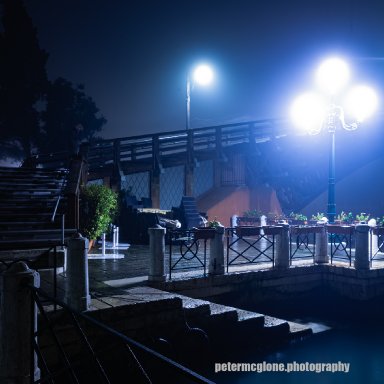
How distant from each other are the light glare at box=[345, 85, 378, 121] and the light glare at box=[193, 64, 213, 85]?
20.3 ft

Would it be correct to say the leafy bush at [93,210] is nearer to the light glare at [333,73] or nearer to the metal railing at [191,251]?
the metal railing at [191,251]

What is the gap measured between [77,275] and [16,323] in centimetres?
157

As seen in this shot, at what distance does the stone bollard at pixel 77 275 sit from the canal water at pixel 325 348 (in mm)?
2481

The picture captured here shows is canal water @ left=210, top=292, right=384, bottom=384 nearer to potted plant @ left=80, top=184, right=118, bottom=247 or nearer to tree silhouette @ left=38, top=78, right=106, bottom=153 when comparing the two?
potted plant @ left=80, top=184, right=118, bottom=247

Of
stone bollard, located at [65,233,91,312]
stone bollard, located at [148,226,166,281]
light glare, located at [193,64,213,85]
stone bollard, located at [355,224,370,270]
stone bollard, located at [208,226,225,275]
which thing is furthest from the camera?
light glare, located at [193,64,213,85]

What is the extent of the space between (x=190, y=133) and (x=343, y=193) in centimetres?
812

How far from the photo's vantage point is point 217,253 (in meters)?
8.62

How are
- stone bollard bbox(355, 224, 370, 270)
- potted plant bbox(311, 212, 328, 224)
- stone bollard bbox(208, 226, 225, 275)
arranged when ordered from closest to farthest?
stone bollard bbox(208, 226, 225, 275), stone bollard bbox(355, 224, 370, 270), potted plant bbox(311, 212, 328, 224)

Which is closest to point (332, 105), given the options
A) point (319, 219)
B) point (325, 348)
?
point (319, 219)

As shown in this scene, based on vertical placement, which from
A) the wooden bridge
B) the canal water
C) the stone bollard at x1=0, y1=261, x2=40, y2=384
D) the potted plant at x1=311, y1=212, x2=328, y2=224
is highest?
the wooden bridge

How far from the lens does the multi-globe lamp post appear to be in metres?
11.7

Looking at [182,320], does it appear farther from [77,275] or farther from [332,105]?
[332,105]

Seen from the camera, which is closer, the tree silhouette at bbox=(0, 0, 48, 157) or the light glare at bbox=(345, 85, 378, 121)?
the light glare at bbox=(345, 85, 378, 121)

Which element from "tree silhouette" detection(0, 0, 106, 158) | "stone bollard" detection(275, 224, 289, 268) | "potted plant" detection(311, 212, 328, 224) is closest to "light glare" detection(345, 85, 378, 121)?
"potted plant" detection(311, 212, 328, 224)
